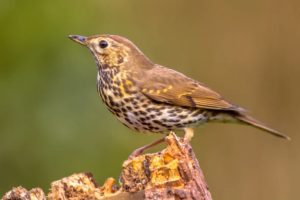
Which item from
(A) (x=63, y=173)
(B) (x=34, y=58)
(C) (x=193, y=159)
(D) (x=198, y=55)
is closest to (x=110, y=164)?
(A) (x=63, y=173)

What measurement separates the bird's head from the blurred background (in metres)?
0.34

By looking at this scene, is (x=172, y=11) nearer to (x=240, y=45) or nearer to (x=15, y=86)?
(x=240, y=45)

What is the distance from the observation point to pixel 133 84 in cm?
820

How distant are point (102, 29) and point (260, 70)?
10.2 feet

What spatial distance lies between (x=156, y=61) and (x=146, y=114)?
3339 millimetres

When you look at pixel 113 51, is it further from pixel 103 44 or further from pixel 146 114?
pixel 146 114

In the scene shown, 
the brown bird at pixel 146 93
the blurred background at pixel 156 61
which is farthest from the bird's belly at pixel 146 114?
the blurred background at pixel 156 61

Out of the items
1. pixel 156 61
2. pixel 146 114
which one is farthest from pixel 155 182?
pixel 156 61

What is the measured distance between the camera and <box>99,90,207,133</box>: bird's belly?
801 centimetres

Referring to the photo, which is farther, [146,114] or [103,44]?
[103,44]

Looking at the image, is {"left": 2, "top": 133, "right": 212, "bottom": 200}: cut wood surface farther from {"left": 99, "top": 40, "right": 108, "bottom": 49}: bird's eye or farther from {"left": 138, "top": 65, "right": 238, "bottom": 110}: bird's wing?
{"left": 99, "top": 40, "right": 108, "bottom": 49}: bird's eye

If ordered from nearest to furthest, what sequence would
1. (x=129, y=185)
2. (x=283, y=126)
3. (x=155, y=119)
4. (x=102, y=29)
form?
(x=129, y=185), (x=155, y=119), (x=102, y=29), (x=283, y=126)

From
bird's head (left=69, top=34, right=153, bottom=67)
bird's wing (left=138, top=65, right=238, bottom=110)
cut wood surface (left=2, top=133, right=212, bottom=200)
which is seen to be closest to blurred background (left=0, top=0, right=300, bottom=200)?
bird's head (left=69, top=34, right=153, bottom=67)

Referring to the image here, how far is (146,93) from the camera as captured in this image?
Answer: 8.16 metres
